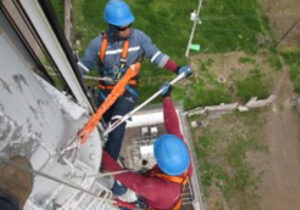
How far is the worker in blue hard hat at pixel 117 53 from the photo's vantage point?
244 inches

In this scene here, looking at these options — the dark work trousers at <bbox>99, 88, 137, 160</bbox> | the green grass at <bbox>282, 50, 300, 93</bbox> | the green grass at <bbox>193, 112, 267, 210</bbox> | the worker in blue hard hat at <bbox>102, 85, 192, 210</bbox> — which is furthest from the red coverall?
the green grass at <bbox>282, 50, 300, 93</bbox>

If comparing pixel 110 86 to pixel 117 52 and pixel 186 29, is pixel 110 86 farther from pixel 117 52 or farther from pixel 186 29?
pixel 186 29

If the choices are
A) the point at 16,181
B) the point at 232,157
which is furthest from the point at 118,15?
the point at 232,157

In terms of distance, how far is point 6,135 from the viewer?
7.52ft

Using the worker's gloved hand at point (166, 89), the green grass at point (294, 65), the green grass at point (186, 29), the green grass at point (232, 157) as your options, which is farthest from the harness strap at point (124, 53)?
the green grass at point (294, 65)

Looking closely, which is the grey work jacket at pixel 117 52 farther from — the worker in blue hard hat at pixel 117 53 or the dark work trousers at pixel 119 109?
the dark work trousers at pixel 119 109

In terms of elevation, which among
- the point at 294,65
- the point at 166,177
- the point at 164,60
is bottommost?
the point at 166,177

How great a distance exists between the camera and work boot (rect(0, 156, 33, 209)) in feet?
7.21

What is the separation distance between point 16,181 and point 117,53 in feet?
14.2

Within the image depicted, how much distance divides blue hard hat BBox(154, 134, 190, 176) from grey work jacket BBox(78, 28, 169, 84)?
1.85m

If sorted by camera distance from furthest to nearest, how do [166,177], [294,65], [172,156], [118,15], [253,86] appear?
1. [294,65]
2. [253,86]
3. [118,15]
4. [166,177]
5. [172,156]

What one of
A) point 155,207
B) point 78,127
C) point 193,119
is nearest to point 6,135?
point 78,127

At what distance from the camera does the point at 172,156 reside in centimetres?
518

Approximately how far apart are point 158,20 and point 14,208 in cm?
1220
